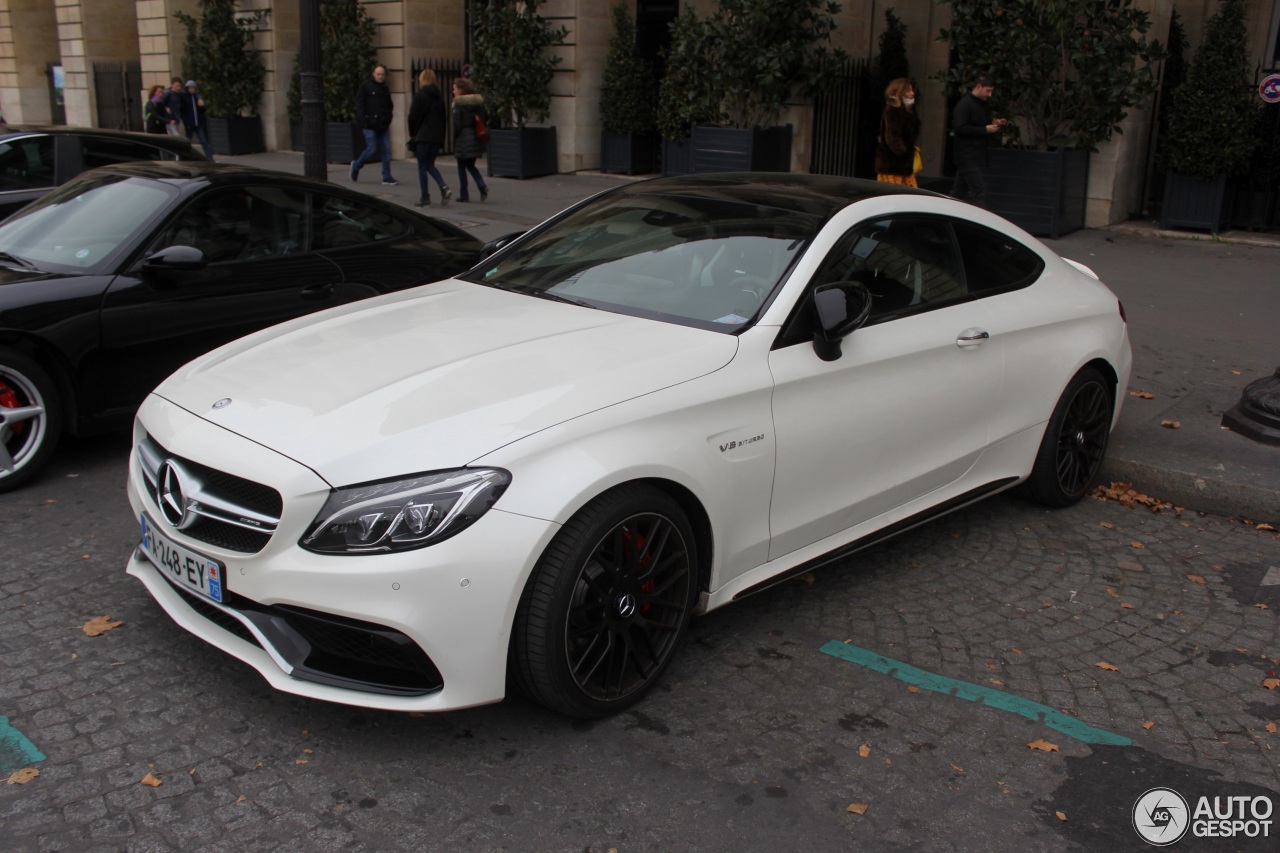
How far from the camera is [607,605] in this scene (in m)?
3.59

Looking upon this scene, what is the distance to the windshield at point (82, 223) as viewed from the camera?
598 cm

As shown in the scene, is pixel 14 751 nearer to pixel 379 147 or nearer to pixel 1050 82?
pixel 1050 82

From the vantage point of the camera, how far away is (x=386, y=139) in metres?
18.1

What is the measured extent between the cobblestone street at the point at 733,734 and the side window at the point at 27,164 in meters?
4.86

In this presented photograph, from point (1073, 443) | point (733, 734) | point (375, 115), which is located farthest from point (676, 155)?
point (733, 734)

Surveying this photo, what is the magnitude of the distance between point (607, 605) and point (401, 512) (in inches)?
28.0

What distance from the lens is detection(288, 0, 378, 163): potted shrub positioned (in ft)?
68.1

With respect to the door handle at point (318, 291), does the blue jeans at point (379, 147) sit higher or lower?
higher

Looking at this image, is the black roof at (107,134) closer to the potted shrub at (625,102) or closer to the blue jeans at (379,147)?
the blue jeans at (379,147)

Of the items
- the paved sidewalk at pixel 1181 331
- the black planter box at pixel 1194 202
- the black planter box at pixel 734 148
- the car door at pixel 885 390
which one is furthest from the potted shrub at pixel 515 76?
the car door at pixel 885 390

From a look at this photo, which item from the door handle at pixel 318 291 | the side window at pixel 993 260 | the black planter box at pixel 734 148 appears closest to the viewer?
the side window at pixel 993 260

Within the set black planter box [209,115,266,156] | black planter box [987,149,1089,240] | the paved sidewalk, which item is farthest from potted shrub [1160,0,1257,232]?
black planter box [209,115,266,156]

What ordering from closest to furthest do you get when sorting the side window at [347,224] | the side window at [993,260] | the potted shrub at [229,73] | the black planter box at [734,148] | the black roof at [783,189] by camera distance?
the black roof at [783,189]
the side window at [993,260]
the side window at [347,224]
the black planter box at [734,148]
the potted shrub at [229,73]

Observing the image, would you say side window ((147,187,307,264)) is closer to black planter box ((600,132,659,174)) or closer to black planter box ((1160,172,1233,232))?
black planter box ((1160,172,1233,232))
